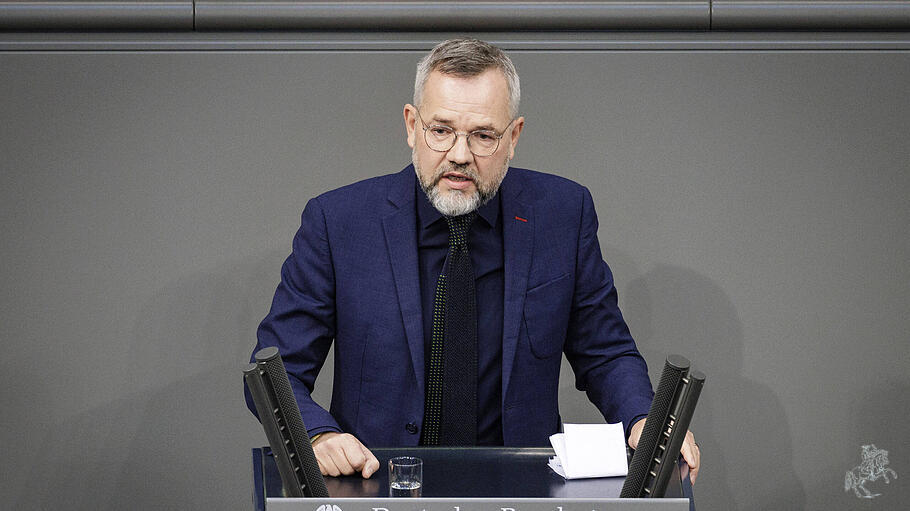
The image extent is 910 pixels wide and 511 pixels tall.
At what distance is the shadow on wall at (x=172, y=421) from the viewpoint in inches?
134

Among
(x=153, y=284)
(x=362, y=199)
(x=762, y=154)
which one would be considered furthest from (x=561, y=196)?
(x=153, y=284)

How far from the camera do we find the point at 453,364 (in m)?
2.25

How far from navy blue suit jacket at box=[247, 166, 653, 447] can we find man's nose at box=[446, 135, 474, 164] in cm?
23

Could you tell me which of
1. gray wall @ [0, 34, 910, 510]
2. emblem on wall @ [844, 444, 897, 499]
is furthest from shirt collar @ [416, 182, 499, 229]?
emblem on wall @ [844, 444, 897, 499]

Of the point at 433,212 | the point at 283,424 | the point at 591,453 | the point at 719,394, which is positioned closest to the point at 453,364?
the point at 433,212

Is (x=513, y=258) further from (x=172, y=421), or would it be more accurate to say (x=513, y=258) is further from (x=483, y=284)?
(x=172, y=421)

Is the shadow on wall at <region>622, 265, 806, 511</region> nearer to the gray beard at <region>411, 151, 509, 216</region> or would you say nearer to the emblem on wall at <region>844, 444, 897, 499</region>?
the emblem on wall at <region>844, 444, 897, 499</region>

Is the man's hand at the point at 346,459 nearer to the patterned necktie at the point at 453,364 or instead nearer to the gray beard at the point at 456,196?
the patterned necktie at the point at 453,364

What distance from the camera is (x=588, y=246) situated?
2.44 meters

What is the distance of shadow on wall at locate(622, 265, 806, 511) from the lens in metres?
3.44

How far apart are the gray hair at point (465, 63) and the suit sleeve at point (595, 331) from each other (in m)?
0.38

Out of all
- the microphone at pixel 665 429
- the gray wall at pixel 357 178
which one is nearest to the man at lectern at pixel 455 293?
the microphone at pixel 665 429

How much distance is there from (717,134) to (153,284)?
6.35 feet

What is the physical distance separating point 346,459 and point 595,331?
84 cm
